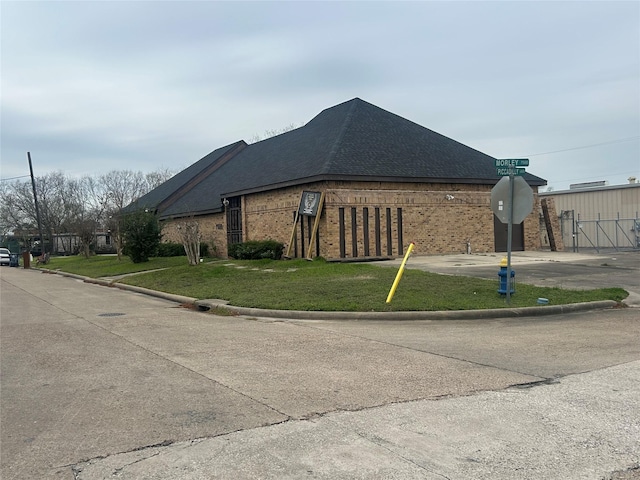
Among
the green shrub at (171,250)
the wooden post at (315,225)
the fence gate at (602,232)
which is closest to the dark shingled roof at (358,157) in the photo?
the wooden post at (315,225)

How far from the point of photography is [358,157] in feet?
82.9

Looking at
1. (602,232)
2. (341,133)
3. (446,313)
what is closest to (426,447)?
(446,313)

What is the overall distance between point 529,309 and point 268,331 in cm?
555

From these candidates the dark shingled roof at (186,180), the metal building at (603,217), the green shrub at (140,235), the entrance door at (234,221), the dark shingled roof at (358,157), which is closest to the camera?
the dark shingled roof at (358,157)

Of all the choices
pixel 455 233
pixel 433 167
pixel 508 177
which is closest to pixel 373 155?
pixel 433 167

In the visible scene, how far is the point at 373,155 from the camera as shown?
25875 millimetres

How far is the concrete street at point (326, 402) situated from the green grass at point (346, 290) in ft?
5.49

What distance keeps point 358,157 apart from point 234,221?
928 cm

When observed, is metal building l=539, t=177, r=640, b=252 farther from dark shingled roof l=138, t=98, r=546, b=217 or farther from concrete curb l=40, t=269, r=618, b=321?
concrete curb l=40, t=269, r=618, b=321

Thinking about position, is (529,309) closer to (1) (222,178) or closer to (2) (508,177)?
(2) (508,177)

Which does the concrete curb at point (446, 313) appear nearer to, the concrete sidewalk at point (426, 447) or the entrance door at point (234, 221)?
the concrete sidewalk at point (426, 447)

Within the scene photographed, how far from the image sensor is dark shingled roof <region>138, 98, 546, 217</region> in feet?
81.5

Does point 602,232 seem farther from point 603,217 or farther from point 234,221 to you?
point 234,221

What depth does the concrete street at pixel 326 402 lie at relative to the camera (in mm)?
4387
